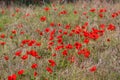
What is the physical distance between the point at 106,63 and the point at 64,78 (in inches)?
27.8

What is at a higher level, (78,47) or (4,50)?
(78,47)

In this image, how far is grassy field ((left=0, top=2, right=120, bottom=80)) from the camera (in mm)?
4066

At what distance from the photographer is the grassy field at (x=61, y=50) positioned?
13.3ft

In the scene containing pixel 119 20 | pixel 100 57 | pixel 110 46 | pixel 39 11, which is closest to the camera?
pixel 100 57

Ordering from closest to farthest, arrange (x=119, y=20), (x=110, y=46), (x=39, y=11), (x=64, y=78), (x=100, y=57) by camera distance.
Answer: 1. (x=64, y=78)
2. (x=100, y=57)
3. (x=110, y=46)
4. (x=119, y=20)
5. (x=39, y=11)

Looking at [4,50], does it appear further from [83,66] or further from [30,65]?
[83,66]

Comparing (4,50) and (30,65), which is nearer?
(30,65)

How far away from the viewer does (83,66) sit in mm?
4266

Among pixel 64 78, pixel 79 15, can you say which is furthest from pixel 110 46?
pixel 79 15

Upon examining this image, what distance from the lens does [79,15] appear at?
6.97 m

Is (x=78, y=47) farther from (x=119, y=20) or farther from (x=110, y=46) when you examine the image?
(x=119, y=20)

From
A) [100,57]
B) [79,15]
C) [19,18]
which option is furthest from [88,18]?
[100,57]

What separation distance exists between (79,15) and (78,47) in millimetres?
2603

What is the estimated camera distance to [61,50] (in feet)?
15.8
